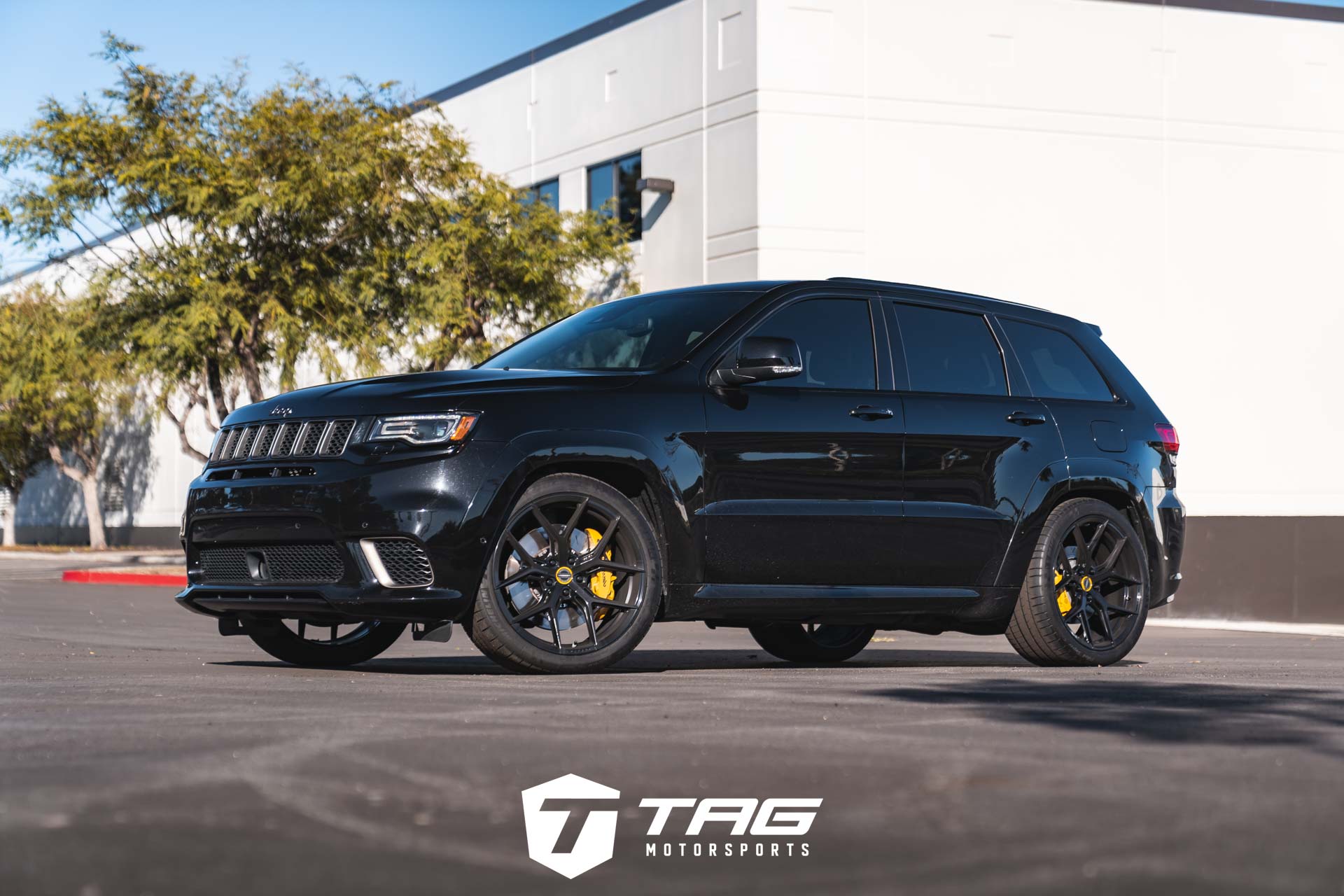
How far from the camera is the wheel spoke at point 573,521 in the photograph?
23.0 ft

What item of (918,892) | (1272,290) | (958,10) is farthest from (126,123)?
(918,892)

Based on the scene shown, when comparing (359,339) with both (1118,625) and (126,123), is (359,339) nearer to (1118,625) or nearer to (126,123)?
(126,123)

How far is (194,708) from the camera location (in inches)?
219

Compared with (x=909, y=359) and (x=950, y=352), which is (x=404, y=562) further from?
(x=950, y=352)

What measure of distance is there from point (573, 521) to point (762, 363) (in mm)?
1064

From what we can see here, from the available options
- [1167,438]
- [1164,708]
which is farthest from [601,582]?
[1167,438]

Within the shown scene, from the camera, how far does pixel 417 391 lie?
23.1 ft

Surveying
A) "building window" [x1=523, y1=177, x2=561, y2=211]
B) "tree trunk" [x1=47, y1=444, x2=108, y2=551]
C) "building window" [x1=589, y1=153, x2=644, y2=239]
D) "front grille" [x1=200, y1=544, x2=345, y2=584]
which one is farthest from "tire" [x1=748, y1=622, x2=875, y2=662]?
"tree trunk" [x1=47, y1=444, x2=108, y2=551]

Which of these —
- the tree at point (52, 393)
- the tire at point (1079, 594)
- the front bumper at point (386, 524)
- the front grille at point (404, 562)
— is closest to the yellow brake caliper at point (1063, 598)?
the tire at point (1079, 594)

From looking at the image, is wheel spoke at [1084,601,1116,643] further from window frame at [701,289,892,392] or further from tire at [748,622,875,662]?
window frame at [701,289,892,392]

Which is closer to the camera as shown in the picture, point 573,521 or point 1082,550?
point 573,521

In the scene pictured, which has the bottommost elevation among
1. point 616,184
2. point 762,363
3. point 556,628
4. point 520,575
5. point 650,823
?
point 650,823

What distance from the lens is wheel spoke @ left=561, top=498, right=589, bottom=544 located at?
7.02 metres

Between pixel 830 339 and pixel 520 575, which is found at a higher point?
pixel 830 339
